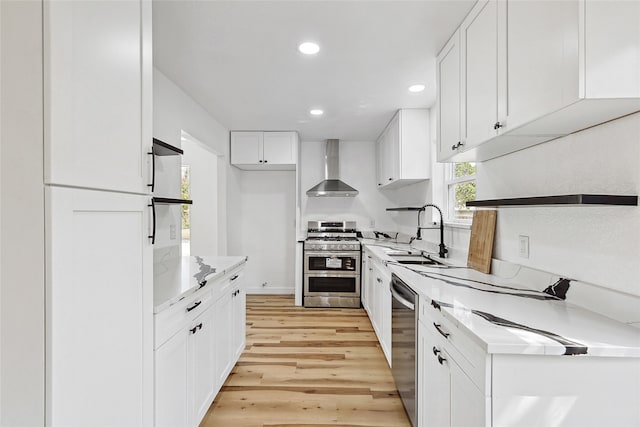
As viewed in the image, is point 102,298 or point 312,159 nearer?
point 102,298

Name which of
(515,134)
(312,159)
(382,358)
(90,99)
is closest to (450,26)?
(515,134)

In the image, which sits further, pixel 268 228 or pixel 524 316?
pixel 268 228

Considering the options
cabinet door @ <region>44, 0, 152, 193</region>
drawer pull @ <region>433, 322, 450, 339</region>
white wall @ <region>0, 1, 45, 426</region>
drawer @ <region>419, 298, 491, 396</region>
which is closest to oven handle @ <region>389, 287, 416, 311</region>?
drawer @ <region>419, 298, 491, 396</region>

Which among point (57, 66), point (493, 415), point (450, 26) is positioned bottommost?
point (493, 415)

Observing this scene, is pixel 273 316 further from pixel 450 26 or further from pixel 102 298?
pixel 450 26

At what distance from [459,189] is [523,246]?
1446 mm

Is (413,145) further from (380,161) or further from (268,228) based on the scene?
(268,228)

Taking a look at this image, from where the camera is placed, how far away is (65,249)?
902 millimetres

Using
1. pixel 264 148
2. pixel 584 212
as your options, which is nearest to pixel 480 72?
pixel 584 212

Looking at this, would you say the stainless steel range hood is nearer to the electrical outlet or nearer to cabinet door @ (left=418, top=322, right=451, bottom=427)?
the electrical outlet

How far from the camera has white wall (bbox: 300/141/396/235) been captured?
201 inches

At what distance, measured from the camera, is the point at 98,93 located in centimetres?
106

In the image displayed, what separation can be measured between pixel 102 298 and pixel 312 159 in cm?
427

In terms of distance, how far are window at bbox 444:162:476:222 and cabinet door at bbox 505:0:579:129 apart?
1.47m
